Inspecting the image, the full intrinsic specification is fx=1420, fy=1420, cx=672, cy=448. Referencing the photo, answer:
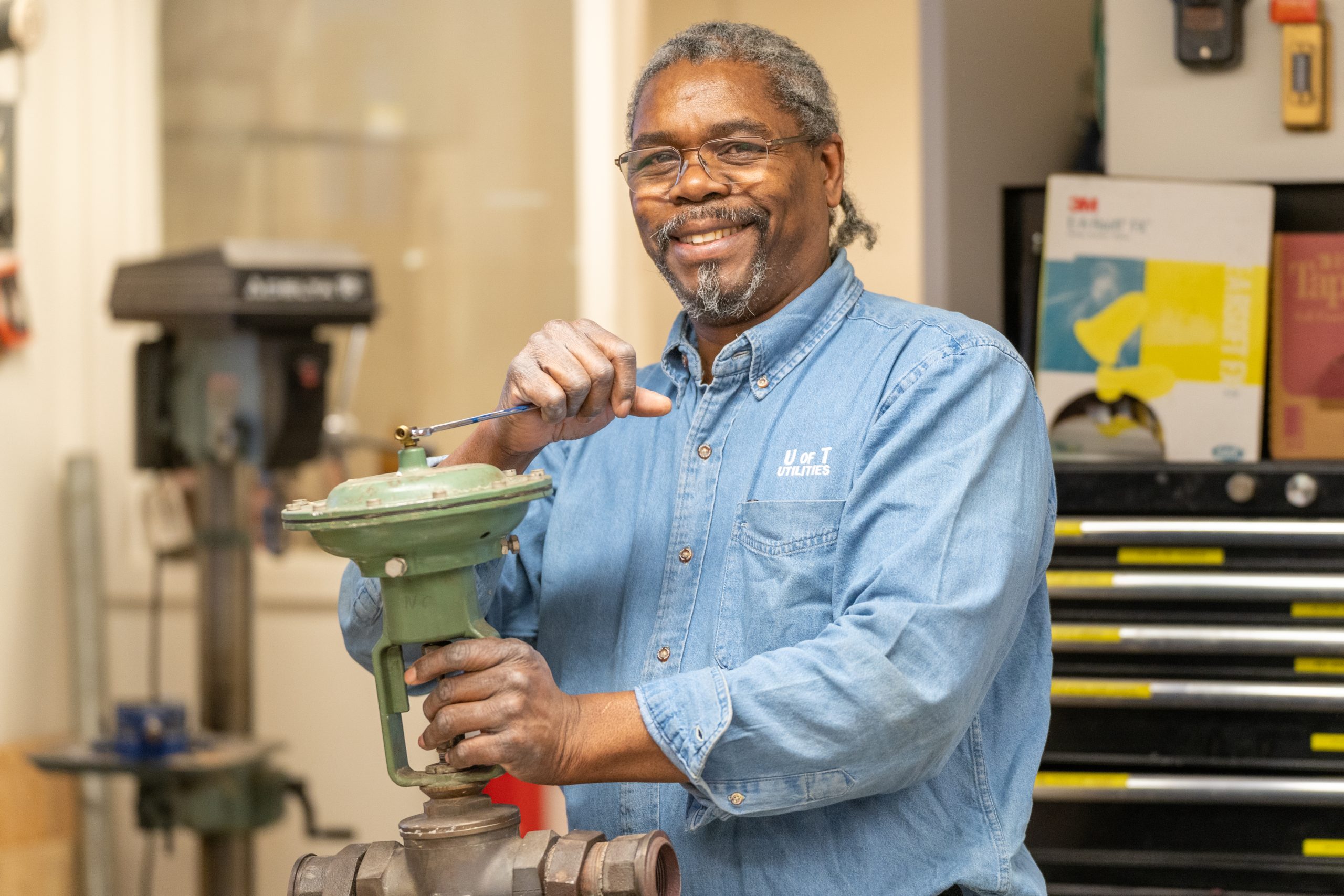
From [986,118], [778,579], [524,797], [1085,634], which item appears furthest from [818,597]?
[524,797]

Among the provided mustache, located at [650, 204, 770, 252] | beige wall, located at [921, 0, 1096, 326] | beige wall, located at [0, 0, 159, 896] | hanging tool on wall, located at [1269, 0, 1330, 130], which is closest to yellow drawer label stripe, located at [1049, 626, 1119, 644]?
beige wall, located at [921, 0, 1096, 326]

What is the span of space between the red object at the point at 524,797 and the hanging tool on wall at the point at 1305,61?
1958 millimetres

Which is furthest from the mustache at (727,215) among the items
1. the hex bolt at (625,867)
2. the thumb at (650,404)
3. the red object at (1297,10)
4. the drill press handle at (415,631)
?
the red object at (1297,10)

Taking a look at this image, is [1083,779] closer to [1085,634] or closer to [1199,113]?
[1085,634]

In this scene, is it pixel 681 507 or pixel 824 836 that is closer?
pixel 824 836

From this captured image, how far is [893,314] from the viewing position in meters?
1.47

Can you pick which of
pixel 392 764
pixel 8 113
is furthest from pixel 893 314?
pixel 8 113

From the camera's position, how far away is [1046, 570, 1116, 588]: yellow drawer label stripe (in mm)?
2246

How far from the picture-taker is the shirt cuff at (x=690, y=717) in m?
1.18

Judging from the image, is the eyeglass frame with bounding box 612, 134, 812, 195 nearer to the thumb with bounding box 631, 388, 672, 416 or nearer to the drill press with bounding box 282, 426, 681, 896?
the thumb with bounding box 631, 388, 672, 416

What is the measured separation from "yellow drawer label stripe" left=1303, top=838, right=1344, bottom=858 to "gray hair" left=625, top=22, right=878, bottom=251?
1.39 meters

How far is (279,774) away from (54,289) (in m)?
1.31

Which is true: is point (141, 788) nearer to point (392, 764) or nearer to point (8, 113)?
point (8, 113)

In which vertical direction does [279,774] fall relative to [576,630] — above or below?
below
